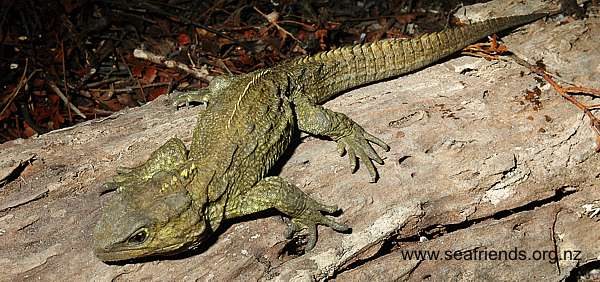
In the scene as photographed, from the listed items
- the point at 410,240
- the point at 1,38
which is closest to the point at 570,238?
the point at 410,240

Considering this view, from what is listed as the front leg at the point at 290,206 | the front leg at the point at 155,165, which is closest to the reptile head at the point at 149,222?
the front leg at the point at 155,165

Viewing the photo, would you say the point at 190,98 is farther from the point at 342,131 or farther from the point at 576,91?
the point at 576,91

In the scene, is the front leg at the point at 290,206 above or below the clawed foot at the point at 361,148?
below

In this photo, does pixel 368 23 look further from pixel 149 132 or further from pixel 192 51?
pixel 149 132

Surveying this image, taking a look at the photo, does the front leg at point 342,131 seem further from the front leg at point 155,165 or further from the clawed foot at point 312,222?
the front leg at point 155,165

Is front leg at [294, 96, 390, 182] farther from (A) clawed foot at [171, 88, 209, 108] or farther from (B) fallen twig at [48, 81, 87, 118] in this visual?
(B) fallen twig at [48, 81, 87, 118]

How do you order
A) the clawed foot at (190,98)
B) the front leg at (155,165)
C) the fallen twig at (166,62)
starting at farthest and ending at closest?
the fallen twig at (166,62) → the clawed foot at (190,98) → the front leg at (155,165)
